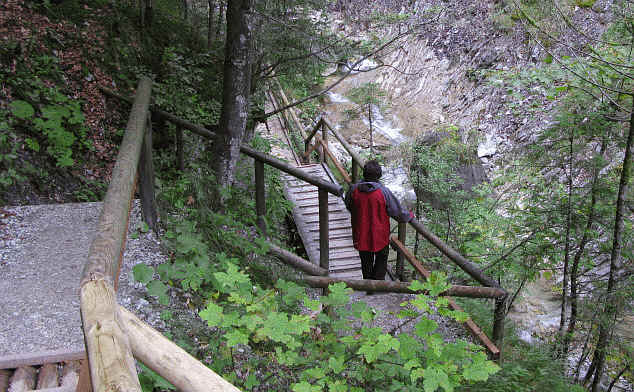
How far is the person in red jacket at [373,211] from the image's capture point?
4.78 metres

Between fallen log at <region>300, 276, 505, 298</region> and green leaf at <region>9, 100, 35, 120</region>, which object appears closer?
fallen log at <region>300, 276, 505, 298</region>

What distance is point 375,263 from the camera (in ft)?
17.3

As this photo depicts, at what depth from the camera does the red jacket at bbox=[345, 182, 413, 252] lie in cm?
478

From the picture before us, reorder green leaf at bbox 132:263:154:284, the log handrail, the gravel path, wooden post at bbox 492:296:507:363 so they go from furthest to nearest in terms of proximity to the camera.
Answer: the log handrail → wooden post at bbox 492:296:507:363 → the gravel path → green leaf at bbox 132:263:154:284

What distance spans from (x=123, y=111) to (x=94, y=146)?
32.2 inches

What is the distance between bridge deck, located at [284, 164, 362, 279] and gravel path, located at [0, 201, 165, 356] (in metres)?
3.20

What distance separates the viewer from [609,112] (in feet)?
14.6

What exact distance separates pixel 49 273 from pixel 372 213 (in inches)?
124

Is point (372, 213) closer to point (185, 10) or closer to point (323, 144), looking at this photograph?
point (323, 144)

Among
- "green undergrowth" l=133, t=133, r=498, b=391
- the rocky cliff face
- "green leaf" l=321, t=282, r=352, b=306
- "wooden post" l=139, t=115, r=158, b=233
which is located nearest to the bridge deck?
"green undergrowth" l=133, t=133, r=498, b=391

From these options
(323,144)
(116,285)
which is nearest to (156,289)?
(116,285)

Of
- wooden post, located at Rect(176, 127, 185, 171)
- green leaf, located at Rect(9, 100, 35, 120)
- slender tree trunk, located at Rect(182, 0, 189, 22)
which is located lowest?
wooden post, located at Rect(176, 127, 185, 171)

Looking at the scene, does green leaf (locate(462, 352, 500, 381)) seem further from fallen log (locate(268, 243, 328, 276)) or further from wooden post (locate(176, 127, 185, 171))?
wooden post (locate(176, 127, 185, 171))

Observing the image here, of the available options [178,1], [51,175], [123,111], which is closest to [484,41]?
[178,1]
